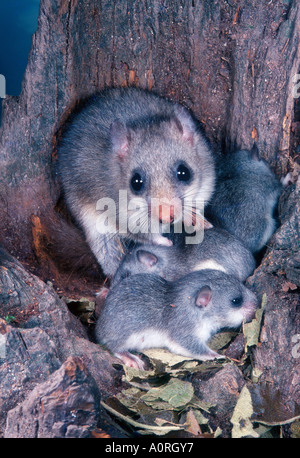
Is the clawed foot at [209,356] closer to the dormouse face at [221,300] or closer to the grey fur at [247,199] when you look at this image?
the dormouse face at [221,300]

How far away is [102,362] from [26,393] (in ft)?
2.47

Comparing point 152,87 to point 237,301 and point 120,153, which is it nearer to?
point 120,153

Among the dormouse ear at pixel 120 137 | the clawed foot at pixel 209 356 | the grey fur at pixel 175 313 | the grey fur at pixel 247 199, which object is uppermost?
the dormouse ear at pixel 120 137

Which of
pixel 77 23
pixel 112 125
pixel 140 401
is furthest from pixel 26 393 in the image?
pixel 77 23

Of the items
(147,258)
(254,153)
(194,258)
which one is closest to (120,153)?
(147,258)

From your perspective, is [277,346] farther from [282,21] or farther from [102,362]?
[282,21]

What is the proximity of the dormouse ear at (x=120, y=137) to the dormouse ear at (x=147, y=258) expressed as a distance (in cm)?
82

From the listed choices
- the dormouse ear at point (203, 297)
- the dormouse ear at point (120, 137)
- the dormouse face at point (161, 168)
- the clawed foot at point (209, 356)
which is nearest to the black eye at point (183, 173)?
the dormouse face at point (161, 168)

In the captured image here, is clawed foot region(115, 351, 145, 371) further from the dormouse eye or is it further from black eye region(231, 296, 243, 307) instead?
the dormouse eye

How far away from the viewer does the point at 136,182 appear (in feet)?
12.9

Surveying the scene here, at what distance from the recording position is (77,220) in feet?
15.0

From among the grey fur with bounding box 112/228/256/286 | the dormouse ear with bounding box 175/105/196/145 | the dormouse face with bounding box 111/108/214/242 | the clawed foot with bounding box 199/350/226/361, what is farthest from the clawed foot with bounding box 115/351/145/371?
the dormouse ear with bounding box 175/105/196/145

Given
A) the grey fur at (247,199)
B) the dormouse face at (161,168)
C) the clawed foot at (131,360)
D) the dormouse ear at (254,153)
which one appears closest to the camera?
the clawed foot at (131,360)

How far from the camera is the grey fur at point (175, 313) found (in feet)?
11.9
